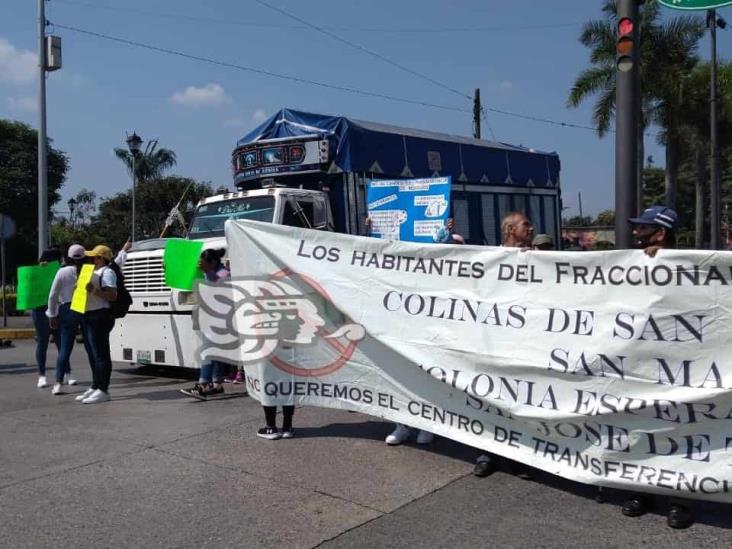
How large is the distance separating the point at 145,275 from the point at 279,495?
18.0 ft

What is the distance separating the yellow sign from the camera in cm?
783

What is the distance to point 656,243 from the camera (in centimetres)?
484

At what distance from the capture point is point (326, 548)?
4074 mm

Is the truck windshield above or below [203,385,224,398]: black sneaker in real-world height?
above

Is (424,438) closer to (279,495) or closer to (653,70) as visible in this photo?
(279,495)

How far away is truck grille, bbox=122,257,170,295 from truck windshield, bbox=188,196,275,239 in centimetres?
121

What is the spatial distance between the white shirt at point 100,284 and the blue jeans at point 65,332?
0.61 meters

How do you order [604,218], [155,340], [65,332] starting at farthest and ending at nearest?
[604,218] → [155,340] → [65,332]

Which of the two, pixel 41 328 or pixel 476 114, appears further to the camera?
pixel 476 114

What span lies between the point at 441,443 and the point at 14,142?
4049 cm

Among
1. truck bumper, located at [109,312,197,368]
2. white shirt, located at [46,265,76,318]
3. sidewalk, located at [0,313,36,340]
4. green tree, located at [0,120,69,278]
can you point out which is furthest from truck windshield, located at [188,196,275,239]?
green tree, located at [0,120,69,278]

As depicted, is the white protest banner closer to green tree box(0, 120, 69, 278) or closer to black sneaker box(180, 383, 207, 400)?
black sneaker box(180, 383, 207, 400)

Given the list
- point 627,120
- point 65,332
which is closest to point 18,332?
point 65,332

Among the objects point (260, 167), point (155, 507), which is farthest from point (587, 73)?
point (155, 507)
